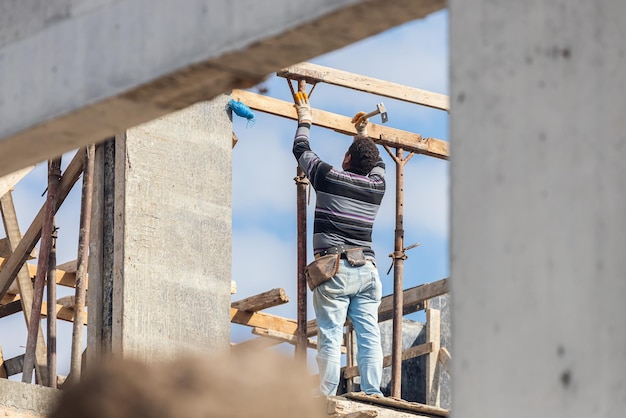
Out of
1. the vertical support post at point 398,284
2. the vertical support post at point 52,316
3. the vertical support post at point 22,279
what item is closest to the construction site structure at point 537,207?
the vertical support post at point 52,316

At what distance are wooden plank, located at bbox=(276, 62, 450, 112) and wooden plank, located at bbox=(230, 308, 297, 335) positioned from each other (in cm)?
294

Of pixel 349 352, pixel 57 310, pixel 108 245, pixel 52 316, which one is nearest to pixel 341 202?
pixel 108 245

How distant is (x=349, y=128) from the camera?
12.1 meters

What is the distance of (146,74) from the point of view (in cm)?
349

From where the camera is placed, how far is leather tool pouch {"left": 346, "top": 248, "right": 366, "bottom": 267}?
9.48 meters

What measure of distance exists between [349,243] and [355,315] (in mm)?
576

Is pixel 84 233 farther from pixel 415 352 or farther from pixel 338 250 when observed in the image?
pixel 415 352

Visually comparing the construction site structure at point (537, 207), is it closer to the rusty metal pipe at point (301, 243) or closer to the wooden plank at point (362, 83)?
the wooden plank at point (362, 83)

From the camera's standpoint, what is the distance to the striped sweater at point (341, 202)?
375 inches

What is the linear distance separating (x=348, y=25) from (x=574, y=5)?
693 millimetres

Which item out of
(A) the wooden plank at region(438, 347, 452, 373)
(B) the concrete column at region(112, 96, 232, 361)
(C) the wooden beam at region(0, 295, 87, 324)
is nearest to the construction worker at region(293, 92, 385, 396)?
(B) the concrete column at region(112, 96, 232, 361)

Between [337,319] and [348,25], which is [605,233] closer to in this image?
[348,25]

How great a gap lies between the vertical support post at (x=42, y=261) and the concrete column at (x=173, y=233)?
1.47 m

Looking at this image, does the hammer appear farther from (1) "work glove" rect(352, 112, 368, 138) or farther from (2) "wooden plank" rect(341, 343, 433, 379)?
(2) "wooden plank" rect(341, 343, 433, 379)
